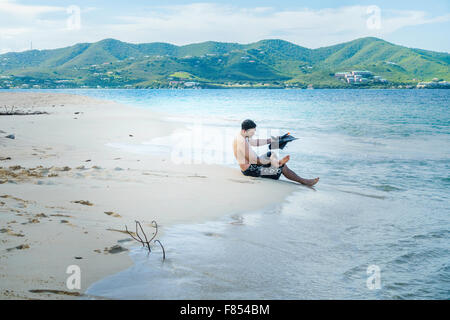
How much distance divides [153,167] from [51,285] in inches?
255

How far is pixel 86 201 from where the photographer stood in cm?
628

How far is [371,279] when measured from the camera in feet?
14.1

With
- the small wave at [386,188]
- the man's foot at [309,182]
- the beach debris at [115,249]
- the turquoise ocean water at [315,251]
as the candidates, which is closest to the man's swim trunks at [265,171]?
the man's foot at [309,182]

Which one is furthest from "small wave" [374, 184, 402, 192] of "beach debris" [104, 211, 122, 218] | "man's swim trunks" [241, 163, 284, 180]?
"beach debris" [104, 211, 122, 218]

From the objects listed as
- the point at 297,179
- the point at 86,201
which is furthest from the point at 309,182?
the point at 86,201

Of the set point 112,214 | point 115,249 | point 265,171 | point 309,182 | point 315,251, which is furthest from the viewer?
point 265,171

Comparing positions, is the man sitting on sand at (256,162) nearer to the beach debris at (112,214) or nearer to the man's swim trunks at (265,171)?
the man's swim trunks at (265,171)

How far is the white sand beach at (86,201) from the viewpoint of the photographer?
3928 mm

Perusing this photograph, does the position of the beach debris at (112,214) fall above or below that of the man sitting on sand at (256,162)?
below

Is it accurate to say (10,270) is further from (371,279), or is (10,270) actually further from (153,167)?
(153,167)

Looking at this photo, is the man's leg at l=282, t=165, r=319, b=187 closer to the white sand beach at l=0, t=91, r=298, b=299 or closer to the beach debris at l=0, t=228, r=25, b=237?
the white sand beach at l=0, t=91, r=298, b=299

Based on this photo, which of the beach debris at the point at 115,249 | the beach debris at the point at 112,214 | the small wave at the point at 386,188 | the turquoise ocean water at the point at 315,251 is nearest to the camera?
the turquoise ocean water at the point at 315,251

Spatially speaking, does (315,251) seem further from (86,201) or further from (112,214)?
(86,201)
